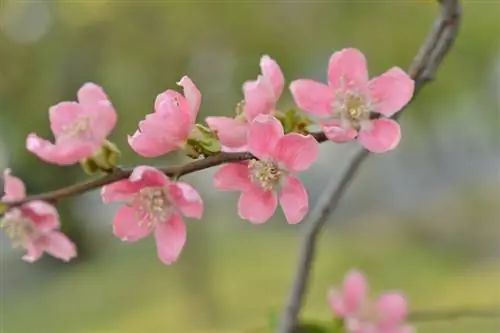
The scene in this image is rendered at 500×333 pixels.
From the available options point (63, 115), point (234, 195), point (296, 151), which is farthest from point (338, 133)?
point (234, 195)

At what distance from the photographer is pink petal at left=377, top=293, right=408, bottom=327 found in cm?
58

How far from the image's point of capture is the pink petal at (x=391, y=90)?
0.34 m

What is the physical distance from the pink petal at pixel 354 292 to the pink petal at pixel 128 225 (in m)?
0.26

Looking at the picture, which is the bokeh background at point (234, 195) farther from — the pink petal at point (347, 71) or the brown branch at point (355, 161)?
the pink petal at point (347, 71)

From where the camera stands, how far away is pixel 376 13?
938 millimetres

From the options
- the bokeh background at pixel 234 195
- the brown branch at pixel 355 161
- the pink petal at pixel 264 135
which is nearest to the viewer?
the pink petal at pixel 264 135

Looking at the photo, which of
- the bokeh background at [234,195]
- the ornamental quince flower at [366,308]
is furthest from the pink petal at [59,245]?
the bokeh background at [234,195]

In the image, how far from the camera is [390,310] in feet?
1.91

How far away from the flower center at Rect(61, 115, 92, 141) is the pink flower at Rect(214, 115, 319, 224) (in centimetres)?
7

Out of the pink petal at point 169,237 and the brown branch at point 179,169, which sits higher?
the brown branch at point 179,169

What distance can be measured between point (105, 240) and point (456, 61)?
481 millimetres

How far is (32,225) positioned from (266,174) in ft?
0.44

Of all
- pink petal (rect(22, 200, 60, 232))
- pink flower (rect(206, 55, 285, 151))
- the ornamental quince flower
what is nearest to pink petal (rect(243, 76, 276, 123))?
pink flower (rect(206, 55, 285, 151))

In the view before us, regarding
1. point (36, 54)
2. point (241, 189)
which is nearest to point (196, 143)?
point (241, 189)
